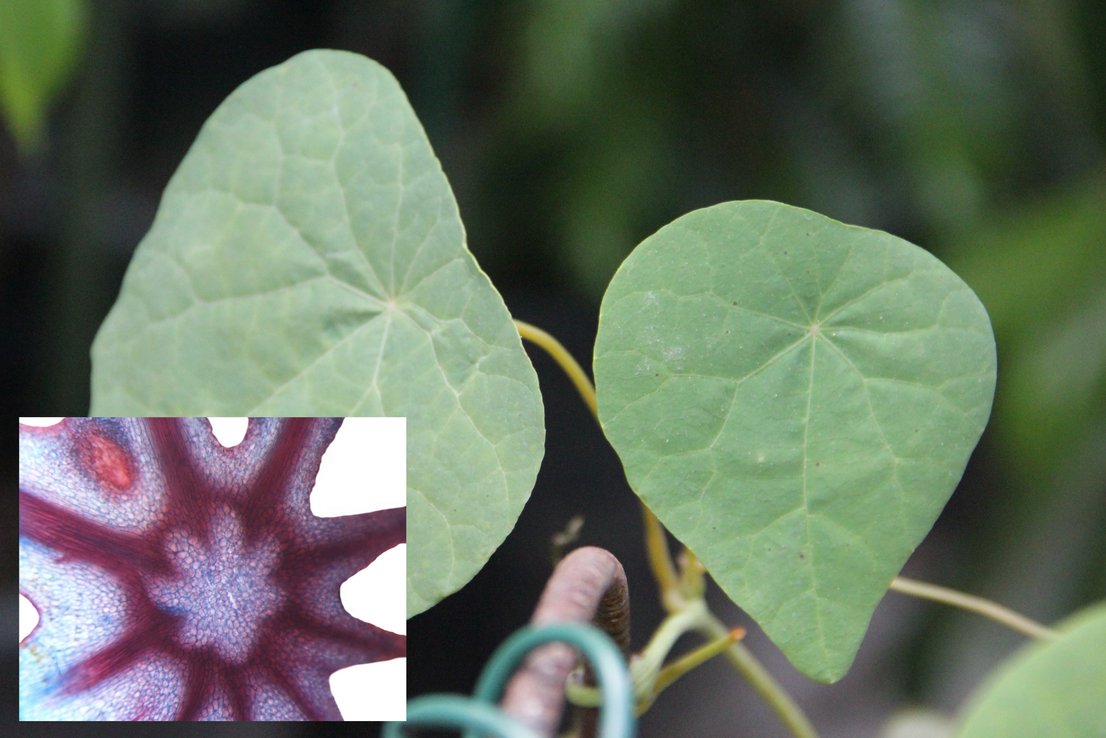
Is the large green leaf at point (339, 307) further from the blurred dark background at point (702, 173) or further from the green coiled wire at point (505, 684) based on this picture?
the blurred dark background at point (702, 173)

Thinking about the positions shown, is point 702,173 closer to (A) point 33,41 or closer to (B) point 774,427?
(A) point 33,41

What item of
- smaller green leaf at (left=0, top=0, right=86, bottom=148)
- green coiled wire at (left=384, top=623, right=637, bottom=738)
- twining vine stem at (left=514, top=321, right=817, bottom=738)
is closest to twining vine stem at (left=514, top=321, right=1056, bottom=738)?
twining vine stem at (left=514, top=321, right=817, bottom=738)

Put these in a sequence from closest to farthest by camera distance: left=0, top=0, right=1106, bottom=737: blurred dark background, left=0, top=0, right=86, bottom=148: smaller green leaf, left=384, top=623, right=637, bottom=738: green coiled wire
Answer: left=384, top=623, right=637, bottom=738: green coiled wire, left=0, top=0, right=86, bottom=148: smaller green leaf, left=0, top=0, right=1106, bottom=737: blurred dark background

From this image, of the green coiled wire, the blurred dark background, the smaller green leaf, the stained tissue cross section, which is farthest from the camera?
the blurred dark background

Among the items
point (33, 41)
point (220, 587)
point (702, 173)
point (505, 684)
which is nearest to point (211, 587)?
point (220, 587)

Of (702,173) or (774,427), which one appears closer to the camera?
(774,427)

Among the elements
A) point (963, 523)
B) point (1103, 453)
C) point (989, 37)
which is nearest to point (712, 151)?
point (989, 37)

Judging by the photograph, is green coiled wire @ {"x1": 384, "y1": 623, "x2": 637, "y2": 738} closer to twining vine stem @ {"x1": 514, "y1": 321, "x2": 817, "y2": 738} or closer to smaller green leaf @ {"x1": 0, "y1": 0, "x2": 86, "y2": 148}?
twining vine stem @ {"x1": 514, "y1": 321, "x2": 817, "y2": 738}

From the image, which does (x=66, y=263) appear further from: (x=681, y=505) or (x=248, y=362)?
(x=681, y=505)
